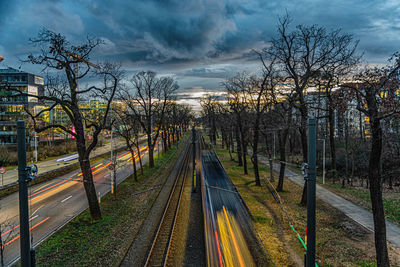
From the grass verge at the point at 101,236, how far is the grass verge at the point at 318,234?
7698 millimetres

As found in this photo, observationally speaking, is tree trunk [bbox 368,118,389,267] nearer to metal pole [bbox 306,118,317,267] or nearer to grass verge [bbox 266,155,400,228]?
metal pole [bbox 306,118,317,267]

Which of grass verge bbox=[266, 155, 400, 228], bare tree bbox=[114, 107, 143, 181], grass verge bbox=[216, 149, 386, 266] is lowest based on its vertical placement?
grass verge bbox=[266, 155, 400, 228]

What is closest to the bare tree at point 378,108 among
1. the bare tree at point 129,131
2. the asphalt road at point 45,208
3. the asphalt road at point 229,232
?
the asphalt road at point 229,232

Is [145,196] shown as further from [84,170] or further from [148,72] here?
[148,72]

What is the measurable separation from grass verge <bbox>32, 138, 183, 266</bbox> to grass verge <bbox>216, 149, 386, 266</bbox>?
7698 millimetres

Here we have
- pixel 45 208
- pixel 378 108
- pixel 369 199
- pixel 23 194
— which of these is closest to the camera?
pixel 23 194

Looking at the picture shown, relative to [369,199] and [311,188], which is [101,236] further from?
[369,199]

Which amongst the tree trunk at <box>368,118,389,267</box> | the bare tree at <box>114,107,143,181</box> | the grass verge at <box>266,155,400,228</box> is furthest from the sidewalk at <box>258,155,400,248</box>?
the bare tree at <box>114,107,143,181</box>

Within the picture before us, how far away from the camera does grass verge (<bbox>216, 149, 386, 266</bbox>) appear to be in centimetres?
1121

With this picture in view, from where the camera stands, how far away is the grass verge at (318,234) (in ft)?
36.8

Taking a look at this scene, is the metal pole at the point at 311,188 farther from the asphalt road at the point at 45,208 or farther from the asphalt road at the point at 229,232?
the asphalt road at the point at 45,208

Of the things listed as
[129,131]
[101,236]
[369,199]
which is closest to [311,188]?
[101,236]

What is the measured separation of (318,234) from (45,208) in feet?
62.9

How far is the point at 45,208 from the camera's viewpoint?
1877cm
